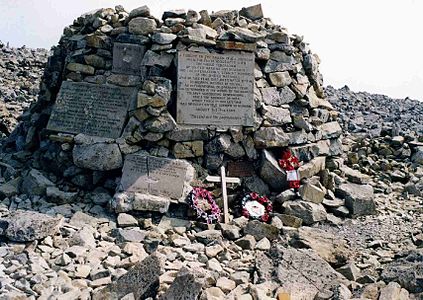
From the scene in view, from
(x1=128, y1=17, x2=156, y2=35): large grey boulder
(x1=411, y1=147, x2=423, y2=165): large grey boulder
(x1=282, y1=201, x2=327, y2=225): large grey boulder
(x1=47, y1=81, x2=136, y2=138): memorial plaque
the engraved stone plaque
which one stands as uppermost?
(x1=128, y1=17, x2=156, y2=35): large grey boulder

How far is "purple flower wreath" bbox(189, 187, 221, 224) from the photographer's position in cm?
766

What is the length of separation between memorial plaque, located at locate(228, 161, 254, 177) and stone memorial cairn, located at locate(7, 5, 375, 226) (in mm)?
18

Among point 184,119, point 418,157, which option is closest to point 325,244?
point 184,119

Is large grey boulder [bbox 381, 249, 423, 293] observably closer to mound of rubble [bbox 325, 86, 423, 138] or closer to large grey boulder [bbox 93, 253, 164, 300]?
large grey boulder [bbox 93, 253, 164, 300]

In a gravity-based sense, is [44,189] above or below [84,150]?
below

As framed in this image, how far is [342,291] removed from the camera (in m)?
5.26

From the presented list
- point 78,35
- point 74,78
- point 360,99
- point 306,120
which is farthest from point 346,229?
point 360,99

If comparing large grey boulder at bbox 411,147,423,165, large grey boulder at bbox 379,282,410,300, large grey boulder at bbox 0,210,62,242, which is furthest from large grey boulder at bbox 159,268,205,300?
large grey boulder at bbox 411,147,423,165

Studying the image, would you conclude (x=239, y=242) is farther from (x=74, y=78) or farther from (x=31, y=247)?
(x=74, y=78)

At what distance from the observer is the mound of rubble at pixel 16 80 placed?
13223 mm

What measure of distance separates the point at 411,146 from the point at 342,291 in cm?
812

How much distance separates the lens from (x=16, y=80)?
17812 mm

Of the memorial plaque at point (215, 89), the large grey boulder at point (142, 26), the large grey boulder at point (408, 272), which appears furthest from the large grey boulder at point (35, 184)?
the large grey boulder at point (408, 272)

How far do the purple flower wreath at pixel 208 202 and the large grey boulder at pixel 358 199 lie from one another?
2536 mm
